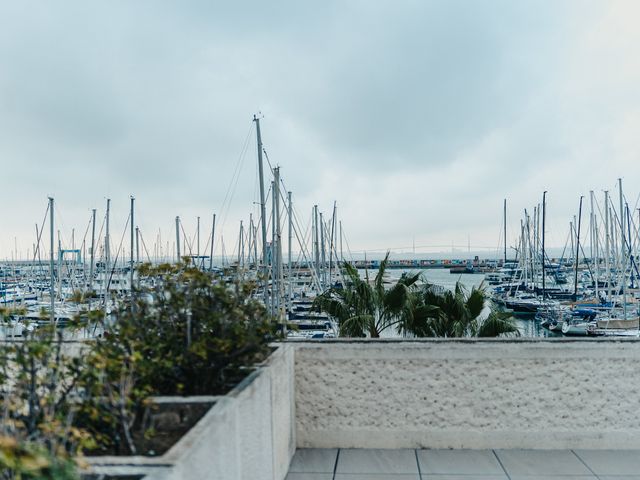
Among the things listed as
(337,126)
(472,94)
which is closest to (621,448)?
(472,94)

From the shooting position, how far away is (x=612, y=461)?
5.09 metres

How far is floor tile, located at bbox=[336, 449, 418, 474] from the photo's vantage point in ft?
16.5

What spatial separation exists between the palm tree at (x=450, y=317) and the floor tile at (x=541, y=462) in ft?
15.8

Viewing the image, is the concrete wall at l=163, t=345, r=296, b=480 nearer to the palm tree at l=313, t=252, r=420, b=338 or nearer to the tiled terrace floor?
the tiled terrace floor

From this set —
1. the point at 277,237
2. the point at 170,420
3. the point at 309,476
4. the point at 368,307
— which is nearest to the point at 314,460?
the point at 309,476

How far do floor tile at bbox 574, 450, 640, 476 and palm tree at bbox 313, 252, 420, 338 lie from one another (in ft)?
15.7

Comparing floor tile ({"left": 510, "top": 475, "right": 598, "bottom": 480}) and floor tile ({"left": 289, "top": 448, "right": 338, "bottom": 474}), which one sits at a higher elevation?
floor tile ({"left": 510, "top": 475, "right": 598, "bottom": 480})

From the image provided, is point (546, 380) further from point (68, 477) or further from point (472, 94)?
point (472, 94)

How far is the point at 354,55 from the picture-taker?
47.0ft

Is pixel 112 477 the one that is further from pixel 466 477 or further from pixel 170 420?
pixel 466 477

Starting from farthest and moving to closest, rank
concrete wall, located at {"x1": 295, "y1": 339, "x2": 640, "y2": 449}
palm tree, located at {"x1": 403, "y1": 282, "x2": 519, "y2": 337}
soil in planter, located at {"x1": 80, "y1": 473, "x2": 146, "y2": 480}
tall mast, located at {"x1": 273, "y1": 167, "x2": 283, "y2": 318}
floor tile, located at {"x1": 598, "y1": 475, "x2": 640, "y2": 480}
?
tall mast, located at {"x1": 273, "y1": 167, "x2": 283, "y2": 318} < palm tree, located at {"x1": 403, "y1": 282, "x2": 519, "y2": 337} < concrete wall, located at {"x1": 295, "y1": 339, "x2": 640, "y2": 449} < floor tile, located at {"x1": 598, "y1": 475, "x2": 640, "y2": 480} < soil in planter, located at {"x1": 80, "y1": 473, "x2": 146, "y2": 480}

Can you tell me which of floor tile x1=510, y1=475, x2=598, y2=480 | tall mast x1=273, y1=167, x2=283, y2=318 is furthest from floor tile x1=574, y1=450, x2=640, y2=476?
tall mast x1=273, y1=167, x2=283, y2=318

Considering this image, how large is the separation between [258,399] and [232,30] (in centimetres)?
972

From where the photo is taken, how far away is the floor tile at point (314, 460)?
5.07m
